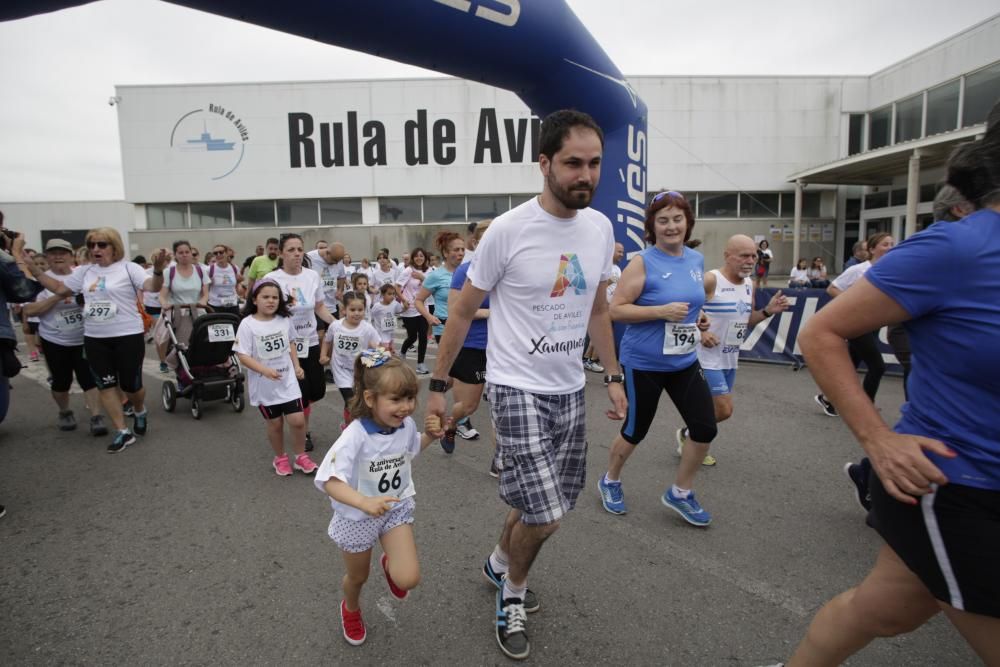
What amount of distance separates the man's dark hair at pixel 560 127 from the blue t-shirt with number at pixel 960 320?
4.06ft

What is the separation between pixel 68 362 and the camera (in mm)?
5668

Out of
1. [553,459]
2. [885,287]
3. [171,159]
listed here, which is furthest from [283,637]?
[171,159]

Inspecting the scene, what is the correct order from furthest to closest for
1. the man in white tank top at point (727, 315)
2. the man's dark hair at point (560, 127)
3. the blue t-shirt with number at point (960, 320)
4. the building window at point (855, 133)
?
the building window at point (855, 133), the man in white tank top at point (727, 315), the man's dark hair at point (560, 127), the blue t-shirt with number at point (960, 320)

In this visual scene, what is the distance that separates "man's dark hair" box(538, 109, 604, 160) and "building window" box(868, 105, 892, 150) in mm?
24584

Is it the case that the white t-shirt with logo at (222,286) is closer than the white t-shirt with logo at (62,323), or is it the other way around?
the white t-shirt with logo at (62,323)

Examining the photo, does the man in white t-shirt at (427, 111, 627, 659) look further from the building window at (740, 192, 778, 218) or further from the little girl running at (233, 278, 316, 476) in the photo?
the building window at (740, 192, 778, 218)

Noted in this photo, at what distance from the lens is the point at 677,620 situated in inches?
105

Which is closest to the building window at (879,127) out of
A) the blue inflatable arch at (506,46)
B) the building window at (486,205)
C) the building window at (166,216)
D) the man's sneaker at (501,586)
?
the building window at (486,205)

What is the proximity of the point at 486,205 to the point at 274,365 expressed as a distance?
19.3 metres

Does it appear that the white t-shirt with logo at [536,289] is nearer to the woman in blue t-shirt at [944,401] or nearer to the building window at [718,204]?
the woman in blue t-shirt at [944,401]

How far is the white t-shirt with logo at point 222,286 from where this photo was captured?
9.13 metres

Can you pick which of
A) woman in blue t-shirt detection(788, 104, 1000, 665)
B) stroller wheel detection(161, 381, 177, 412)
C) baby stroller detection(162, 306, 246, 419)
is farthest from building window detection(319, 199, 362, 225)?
woman in blue t-shirt detection(788, 104, 1000, 665)

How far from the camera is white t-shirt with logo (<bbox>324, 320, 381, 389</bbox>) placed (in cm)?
543

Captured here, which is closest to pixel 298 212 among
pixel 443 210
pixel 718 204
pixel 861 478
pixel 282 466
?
pixel 443 210
